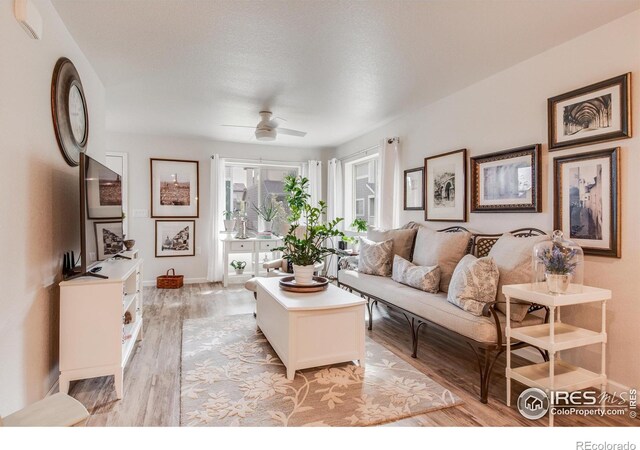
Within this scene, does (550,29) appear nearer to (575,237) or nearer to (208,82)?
(575,237)

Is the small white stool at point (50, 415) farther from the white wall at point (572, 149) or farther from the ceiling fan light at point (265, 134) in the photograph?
the ceiling fan light at point (265, 134)

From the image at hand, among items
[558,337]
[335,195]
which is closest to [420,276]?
[558,337]

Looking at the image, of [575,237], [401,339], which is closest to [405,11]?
[575,237]

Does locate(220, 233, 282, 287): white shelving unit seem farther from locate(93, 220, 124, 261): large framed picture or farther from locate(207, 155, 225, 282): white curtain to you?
locate(93, 220, 124, 261): large framed picture

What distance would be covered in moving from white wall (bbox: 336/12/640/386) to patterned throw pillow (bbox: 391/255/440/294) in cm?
74

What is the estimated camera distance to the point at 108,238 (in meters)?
2.71

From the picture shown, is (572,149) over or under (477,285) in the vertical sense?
over

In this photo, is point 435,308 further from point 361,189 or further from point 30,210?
point 361,189

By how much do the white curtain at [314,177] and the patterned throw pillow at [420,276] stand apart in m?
3.39

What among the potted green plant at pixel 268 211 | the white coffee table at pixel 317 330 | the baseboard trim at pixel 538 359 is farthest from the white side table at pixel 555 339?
the potted green plant at pixel 268 211

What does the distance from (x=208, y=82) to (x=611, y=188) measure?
3385 millimetres

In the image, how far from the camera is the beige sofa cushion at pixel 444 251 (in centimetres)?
313

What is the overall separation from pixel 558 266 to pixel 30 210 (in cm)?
307
